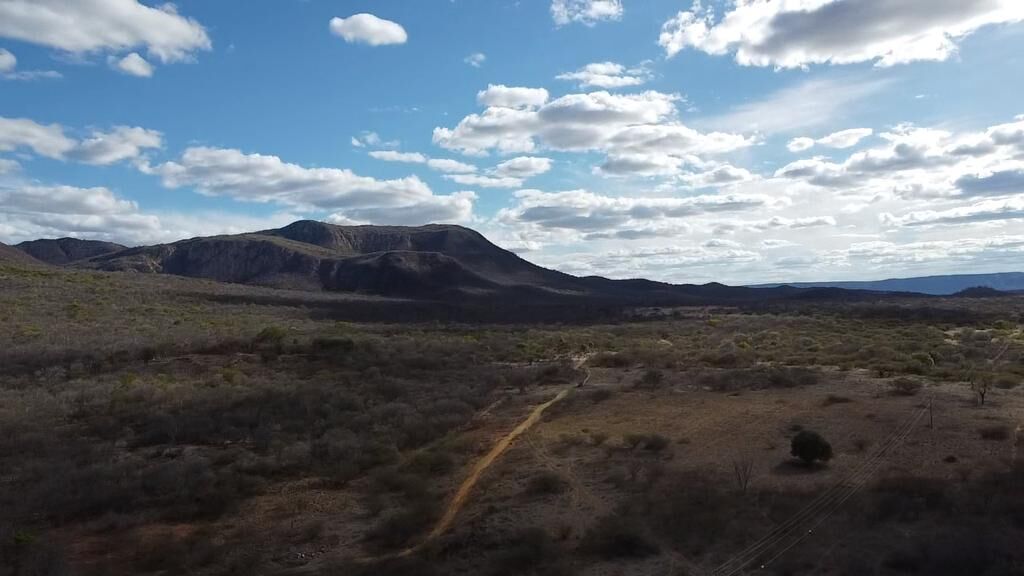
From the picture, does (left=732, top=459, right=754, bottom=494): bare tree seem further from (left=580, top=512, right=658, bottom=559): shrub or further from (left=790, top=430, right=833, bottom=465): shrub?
(left=580, top=512, right=658, bottom=559): shrub

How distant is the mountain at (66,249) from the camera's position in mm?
173750

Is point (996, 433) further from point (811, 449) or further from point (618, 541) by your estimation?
point (618, 541)

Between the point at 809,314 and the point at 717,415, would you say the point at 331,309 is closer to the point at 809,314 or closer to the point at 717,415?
the point at 809,314

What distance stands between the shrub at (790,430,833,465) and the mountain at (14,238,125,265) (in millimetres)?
188036

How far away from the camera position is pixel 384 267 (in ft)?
465

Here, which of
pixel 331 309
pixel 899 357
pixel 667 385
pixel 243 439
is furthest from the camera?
pixel 331 309

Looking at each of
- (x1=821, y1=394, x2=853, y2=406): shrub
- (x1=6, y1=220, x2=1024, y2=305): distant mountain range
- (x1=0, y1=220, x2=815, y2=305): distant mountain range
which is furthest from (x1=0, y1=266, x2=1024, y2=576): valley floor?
(x1=6, y1=220, x2=1024, y2=305): distant mountain range

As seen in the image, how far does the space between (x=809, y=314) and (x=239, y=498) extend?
70.0 metres

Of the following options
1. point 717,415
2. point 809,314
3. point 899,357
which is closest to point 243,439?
point 717,415

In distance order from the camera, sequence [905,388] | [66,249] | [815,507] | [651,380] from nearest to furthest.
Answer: [815,507], [905,388], [651,380], [66,249]

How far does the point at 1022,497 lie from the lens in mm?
12594

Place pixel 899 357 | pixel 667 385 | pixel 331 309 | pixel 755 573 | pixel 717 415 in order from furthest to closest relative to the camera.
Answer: pixel 331 309, pixel 899 357, pixel 667 385, pixel 717 415, pixel 755 573

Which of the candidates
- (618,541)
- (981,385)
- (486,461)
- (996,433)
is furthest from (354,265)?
(618,541)

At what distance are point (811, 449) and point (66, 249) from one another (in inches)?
8025
